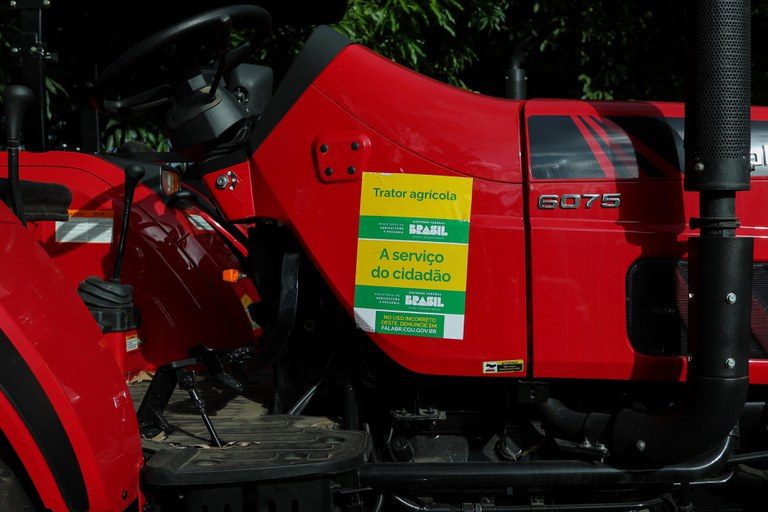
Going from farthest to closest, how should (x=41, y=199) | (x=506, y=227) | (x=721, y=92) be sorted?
(x=41, y=199), (x=506, y=227), (x=721, y=92)

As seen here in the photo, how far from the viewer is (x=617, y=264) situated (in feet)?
6.71

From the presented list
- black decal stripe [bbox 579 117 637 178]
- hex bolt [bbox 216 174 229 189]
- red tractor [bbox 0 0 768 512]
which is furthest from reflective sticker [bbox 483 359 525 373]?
hex bolt [bbox 216 174 229 189]

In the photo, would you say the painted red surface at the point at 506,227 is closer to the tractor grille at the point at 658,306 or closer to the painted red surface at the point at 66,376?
the tractor grille at the point at 658,306

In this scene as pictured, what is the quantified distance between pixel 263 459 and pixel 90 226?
5.03ft

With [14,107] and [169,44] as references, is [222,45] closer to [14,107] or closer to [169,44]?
[169,44]

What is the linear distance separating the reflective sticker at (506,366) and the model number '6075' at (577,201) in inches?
15.3

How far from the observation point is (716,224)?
6.10ft

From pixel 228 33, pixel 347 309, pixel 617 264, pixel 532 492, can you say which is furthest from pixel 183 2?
pixel 532 492

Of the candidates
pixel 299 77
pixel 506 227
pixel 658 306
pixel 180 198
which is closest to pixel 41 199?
pixel 180 198

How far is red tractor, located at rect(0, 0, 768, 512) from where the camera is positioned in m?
1.85

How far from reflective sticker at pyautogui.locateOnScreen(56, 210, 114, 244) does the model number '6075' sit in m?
1.76

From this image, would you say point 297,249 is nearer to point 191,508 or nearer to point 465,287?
point 465,287

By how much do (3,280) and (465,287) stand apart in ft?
3.46

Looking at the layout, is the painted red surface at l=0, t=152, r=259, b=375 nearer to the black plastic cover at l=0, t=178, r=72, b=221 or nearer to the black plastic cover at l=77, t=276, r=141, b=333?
the black plastic cover at l=77, t=276, r=141, b=333
